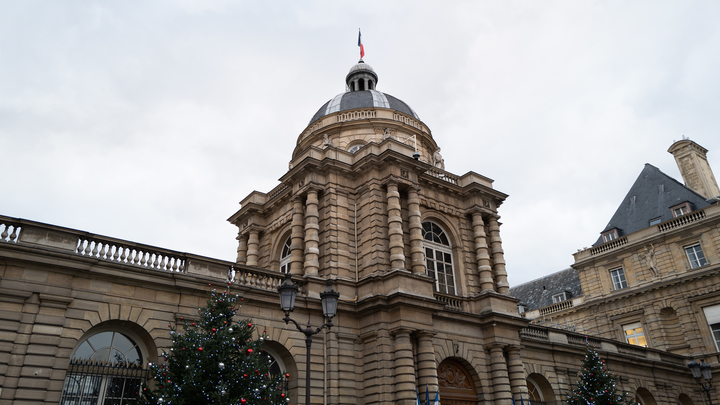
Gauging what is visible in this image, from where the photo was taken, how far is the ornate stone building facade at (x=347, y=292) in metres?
13.2

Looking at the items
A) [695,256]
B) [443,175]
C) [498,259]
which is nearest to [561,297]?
[695,256]

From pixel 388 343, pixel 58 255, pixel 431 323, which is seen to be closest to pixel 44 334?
pixel 58 255

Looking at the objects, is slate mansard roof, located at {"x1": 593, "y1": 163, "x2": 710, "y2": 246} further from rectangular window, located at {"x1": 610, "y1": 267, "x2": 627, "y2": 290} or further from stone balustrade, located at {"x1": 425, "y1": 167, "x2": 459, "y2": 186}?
stone balustrade, located at {"x1": 425, "y1": 167, "x2": 459, "y2": 186}

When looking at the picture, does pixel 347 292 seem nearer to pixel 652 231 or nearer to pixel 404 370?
pixel 404 370

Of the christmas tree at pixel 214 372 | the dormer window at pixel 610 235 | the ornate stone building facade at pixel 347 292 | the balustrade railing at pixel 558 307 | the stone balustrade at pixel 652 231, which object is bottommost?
the christmas tree at pixel 214 372

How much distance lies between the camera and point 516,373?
2002 centimetres

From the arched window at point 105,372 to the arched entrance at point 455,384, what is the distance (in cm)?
1038

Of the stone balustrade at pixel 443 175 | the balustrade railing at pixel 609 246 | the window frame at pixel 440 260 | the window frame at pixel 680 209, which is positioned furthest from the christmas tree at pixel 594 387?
the window frame at pixel 680 209

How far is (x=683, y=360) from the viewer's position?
2972 centimetres

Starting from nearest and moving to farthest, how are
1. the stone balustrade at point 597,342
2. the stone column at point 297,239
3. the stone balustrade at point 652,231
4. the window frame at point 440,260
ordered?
the stone column at point 297,239
the window frame at point 440,260
the stone balustrade at point 597,342
the stone balustrade at point 652,231

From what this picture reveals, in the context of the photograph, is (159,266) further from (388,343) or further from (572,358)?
(572,358)

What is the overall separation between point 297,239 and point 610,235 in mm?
26044

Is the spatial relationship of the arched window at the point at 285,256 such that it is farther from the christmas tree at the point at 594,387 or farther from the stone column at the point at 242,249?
the christmas tree at the point at 594,387

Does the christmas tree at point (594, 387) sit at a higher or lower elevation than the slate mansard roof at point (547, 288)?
lower
